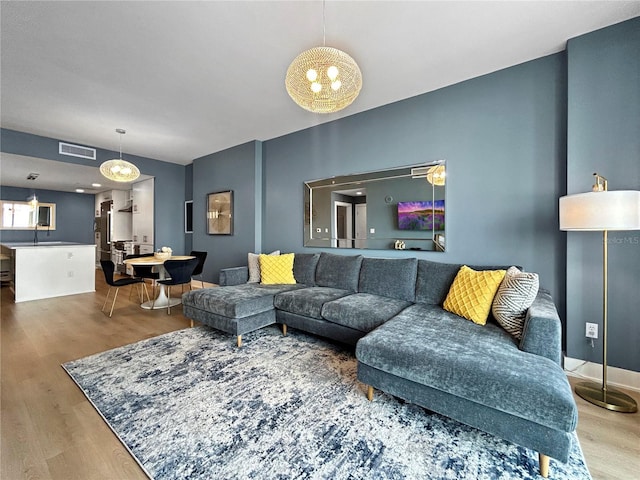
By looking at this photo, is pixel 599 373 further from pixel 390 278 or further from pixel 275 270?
pixel 275 270

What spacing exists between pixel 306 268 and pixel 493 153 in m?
2.48

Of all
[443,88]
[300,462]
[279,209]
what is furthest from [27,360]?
[443,88]

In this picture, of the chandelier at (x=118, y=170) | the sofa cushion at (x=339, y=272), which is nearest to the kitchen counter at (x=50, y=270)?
the chandelier at (x=118, y=170)

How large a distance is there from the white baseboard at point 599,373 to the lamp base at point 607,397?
0.12 m

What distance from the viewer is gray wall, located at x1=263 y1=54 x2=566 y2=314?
2.44m

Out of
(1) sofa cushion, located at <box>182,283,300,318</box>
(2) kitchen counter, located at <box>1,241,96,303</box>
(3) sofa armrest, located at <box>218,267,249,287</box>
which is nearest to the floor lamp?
(1) sofa cushion, located at <box>182,283,300,318</box>

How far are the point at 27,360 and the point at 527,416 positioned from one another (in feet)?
12.4

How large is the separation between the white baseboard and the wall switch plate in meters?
0.22

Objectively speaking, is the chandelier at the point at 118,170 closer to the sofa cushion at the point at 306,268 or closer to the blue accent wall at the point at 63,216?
the sofa cushion at the point at 306,268

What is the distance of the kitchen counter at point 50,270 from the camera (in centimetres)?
455

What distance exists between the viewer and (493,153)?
8.89ft

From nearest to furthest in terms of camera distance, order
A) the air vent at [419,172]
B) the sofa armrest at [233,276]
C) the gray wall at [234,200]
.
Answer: the air vent at [419,172] → the sofa armrest at [233,276] → the gray wall at [234,200]

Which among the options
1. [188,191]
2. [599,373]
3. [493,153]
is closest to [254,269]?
[493,153]

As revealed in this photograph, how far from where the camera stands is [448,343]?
1.72 metres
